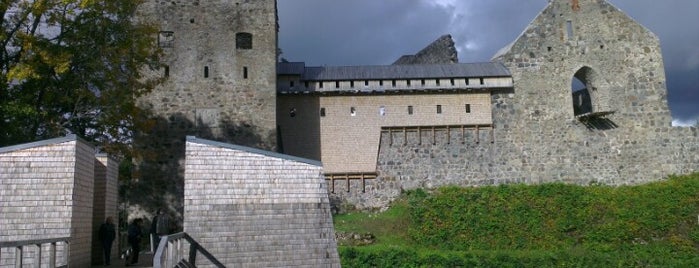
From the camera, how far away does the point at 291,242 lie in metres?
13.5

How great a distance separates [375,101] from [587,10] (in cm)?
1112

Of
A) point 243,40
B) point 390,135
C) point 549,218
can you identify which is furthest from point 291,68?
point 549,218

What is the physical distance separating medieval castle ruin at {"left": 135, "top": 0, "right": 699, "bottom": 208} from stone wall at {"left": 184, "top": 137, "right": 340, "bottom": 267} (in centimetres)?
990

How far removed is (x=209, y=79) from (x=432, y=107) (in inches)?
374

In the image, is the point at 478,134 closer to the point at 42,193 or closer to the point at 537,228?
the point at 537,228

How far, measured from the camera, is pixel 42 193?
11.8 metres

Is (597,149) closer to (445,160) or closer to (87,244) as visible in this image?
(445,160)

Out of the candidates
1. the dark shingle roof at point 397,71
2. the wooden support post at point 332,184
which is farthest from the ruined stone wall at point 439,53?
the wooden support post at point 332,184

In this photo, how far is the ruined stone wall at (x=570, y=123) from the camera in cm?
2588

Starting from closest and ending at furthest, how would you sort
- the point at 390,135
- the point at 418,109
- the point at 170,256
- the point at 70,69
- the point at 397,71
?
the point at 170,256 → the point at 70,69 → the point at 390,135 → the point at 418,109 → the point at 397,71

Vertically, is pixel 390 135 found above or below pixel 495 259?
above

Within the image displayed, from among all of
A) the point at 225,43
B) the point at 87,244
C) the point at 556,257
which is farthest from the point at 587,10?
the point at 87,244

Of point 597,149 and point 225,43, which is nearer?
point 225,43

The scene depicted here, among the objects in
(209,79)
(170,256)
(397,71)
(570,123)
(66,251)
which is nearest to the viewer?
(170,256)
